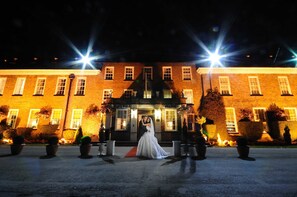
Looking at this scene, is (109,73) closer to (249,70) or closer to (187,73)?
(187,73)

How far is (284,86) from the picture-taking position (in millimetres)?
19781

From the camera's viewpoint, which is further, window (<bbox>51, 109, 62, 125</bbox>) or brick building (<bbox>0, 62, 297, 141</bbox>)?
window (<bbox>51, 109, 62, 125</bbox>)

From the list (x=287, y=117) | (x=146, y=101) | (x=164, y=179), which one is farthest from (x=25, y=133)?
(x=287, y=117)

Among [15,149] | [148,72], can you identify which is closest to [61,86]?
[148,72]

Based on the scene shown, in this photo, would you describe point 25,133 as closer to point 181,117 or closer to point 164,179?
point 181,117

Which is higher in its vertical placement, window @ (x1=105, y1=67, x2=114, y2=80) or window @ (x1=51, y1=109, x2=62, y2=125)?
window @ (x1=105, y1=67, x2=114, y2=80)

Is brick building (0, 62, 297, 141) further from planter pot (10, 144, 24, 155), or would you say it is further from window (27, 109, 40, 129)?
planter pot (10, 144, 24, 155)

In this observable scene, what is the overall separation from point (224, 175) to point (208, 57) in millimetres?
18267

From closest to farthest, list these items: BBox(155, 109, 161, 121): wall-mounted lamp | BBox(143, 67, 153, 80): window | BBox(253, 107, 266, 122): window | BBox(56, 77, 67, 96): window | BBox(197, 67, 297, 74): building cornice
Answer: BBox(155, 109, 161, 121): wall-mounted lamp < BBox(253, 107, 266, 122): window < BBox(197, 67, 297, 74): building cornice < BBox(56, 77, 67, 96): window < BBox(143, 67, 153, 80): window

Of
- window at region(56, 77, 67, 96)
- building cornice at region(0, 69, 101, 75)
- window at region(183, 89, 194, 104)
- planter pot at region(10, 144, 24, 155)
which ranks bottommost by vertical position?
planter pot at region(10, 144, 24, 155)

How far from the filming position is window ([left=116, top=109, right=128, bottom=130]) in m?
17.2

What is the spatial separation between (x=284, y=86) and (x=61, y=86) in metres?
27.4

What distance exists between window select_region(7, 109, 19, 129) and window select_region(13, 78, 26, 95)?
2.31 meters

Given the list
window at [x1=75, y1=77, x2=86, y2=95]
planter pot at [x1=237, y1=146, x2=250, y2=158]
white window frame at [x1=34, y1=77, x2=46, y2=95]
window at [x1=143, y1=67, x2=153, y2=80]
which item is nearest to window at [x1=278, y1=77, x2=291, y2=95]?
window at [x1=143, y1=67, x2=153, y2=80]
